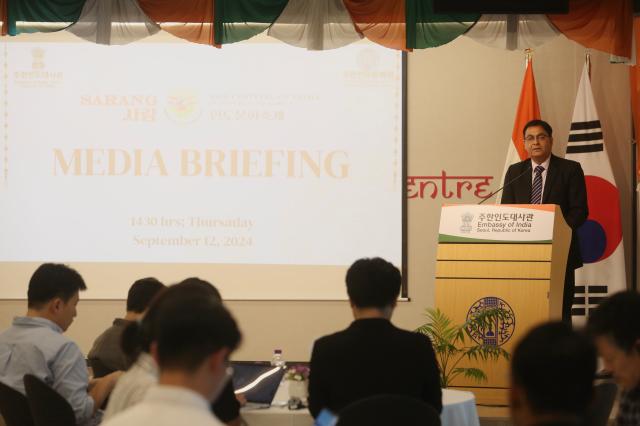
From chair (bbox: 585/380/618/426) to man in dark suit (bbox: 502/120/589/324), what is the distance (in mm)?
2686

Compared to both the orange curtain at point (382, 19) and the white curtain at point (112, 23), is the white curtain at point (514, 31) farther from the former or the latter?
the white curtain at point (112, 23)

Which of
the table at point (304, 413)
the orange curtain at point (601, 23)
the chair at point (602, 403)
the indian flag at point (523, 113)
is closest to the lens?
the chair at point (602, 403)

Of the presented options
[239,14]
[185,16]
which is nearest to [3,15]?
[185,16]

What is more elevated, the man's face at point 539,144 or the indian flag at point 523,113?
the indian flag at point 523,113

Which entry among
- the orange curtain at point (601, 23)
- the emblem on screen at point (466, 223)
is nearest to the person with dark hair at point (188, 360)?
the emblem on screen at point (466, 223)

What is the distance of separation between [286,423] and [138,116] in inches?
173

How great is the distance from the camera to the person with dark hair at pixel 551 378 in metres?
1.67

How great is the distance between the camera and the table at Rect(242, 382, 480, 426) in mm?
3725

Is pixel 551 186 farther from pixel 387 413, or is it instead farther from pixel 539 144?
pixel 387 413

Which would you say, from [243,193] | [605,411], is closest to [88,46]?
[243,193]

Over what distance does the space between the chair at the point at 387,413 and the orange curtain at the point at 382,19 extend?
3637 mm

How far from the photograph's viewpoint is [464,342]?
5.09 m

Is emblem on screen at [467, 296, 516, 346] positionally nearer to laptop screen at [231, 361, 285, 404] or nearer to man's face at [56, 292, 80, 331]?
laptop screen at [231, 361, 285, 404]

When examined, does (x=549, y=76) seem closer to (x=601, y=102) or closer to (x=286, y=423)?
(x=601, y=102)
